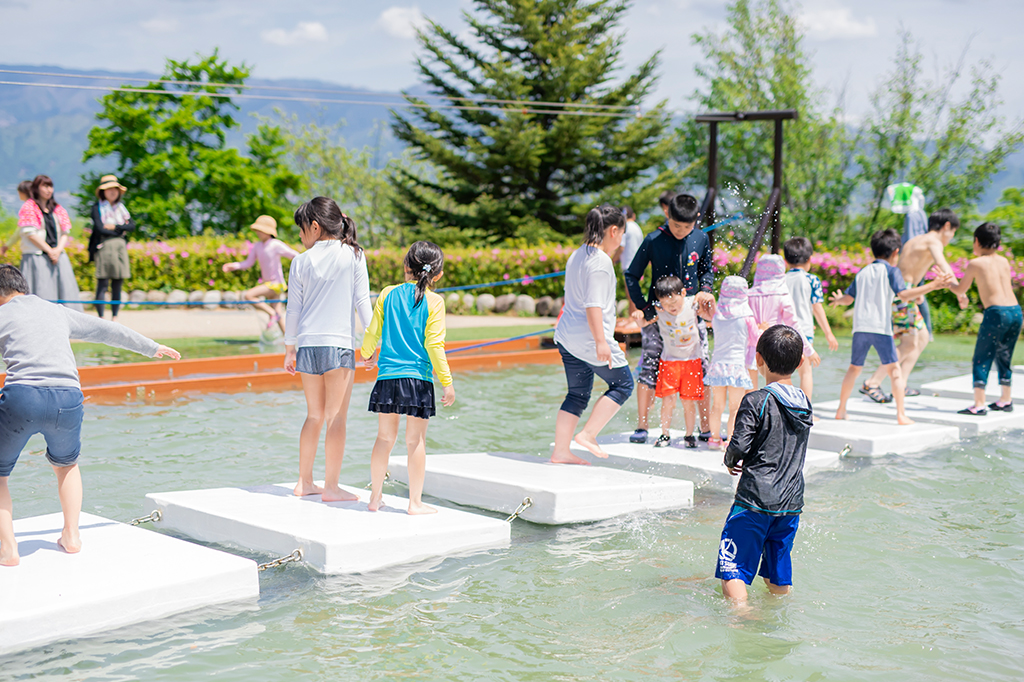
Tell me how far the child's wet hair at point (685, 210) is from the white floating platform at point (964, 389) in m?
4.57

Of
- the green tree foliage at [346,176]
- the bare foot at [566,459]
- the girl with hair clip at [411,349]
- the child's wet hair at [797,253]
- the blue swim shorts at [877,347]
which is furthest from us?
the green tree foliage at [346,176]

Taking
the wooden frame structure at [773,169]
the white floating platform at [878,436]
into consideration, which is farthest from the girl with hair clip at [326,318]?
the wooden frame structure at [773,169]

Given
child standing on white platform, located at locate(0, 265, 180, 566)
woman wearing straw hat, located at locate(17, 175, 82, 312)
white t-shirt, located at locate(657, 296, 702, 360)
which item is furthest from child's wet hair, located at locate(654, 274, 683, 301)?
woman wearing straw hat, located at locate(17, 175, 82, 312)

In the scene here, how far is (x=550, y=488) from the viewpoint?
5.66 metres

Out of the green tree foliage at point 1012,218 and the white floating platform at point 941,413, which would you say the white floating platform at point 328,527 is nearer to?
the white floating platform at point 941,413

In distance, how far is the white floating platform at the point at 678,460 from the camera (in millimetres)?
6621

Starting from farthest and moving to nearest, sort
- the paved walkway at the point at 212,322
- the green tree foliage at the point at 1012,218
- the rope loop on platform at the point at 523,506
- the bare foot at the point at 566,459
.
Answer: the green tree foliage at the point at 1012,218
the paved walkway at the point at 212,322
the bare foot at the point at 566,459
the rope loop on platform at the point at 523,506

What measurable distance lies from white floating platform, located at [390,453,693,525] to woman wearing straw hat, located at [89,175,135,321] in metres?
8.60

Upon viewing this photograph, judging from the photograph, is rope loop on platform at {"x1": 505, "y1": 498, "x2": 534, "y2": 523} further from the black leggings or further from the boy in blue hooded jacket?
the black leggings

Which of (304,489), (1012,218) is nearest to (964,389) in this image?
(304,489)

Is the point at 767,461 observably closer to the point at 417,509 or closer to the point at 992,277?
the point at 417,509

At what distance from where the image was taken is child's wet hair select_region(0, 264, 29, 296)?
4285mm

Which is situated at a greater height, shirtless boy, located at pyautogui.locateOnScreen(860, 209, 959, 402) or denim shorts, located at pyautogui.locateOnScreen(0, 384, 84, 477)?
shirtless boy, located at pyautogui.locateOnScreen(860, 209, 959, 402)

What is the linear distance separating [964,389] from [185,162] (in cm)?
2777
